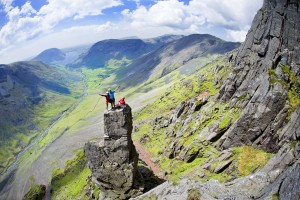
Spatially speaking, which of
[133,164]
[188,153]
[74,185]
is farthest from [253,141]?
[74,185]

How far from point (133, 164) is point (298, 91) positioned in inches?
1894

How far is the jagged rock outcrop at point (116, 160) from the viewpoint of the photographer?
51.8 meters

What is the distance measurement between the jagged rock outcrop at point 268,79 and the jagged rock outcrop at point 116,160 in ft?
119

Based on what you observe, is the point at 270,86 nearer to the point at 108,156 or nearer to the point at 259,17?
the point at 259,17

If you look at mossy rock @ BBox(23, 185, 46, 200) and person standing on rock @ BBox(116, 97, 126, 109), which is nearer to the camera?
person standing on rock @ BBox(116, 97, 126, 109)

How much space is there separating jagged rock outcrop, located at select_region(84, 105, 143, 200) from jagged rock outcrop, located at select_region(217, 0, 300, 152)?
36.2m

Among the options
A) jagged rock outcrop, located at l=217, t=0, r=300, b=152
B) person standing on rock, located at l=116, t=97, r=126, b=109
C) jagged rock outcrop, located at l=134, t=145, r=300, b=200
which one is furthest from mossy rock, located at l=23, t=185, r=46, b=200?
jagged rock outcrop, located at l=134, t=145, r=300, b=200

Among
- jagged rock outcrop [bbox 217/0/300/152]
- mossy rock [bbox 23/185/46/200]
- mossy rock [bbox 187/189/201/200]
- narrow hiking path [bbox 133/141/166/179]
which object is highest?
jagged rock outcrop [bbox 217/0/300/152]

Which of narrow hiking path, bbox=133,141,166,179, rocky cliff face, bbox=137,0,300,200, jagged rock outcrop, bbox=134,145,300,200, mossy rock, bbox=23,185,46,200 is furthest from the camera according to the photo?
mossy rock, bbox=23,185,46,200

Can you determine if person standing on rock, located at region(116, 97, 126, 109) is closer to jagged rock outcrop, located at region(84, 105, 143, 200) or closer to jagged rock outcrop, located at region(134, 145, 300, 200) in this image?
jagged rock outcrop, located at region(84, 105, 143, 200)

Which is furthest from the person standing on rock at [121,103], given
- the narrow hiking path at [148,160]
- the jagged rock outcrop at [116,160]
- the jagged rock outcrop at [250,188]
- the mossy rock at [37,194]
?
A: the mossy rock at [37,194]

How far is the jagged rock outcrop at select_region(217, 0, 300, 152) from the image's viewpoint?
7300 cm

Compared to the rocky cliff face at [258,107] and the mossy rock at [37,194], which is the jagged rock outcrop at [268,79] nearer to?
the rocky cliff face at [258,107]

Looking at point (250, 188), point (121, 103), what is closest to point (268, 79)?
point (121, 103)
